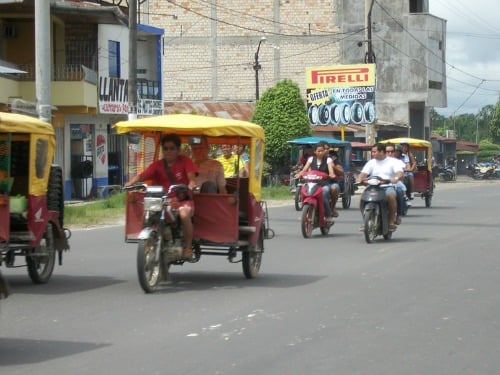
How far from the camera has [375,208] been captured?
1775cm

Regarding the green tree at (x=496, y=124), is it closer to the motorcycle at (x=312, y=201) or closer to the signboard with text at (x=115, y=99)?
the signboard with text at (x=115, y=99)

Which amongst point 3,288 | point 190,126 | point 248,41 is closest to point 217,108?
Result: point 248,41

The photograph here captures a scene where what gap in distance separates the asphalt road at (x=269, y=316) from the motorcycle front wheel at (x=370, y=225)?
133 centimetres

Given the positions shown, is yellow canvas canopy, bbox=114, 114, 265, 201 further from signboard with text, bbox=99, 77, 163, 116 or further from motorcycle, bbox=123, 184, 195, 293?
signboard with text, bbox=99, 77, 163, 116

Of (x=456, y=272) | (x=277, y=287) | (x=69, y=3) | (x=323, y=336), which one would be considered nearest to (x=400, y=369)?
(x=323, y=336)

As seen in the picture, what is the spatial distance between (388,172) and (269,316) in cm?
896

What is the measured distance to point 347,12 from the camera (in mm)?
60656

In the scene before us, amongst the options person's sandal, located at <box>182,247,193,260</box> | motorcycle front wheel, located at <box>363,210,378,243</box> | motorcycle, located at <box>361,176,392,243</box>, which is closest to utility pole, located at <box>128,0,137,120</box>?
motorcycle, located at <box>361,176,392,243</box>

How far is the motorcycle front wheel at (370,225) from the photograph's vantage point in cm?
1752

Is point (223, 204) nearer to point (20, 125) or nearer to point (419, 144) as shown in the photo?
point (20, 125)

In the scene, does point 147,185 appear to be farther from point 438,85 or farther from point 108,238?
point 438,85

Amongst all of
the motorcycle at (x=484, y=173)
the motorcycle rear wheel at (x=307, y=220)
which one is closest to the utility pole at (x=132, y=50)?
the motorcycle rear wheel at (x=307, y=220)

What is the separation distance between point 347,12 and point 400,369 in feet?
180

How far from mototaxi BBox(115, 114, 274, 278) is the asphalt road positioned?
0.45 m
